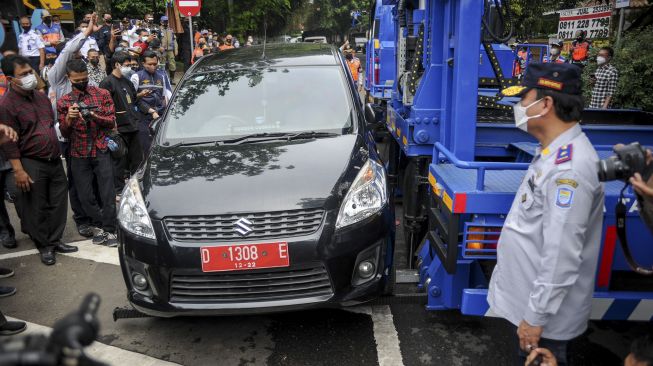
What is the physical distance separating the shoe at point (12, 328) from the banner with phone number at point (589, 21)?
13358 millimetres

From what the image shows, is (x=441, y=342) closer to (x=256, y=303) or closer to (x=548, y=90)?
(x=256, y=303)

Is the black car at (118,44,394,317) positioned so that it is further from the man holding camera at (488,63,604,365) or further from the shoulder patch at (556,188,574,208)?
the shoulder patch at (556,188,574,208)

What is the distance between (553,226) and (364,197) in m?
1.46

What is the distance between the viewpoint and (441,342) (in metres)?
3.32

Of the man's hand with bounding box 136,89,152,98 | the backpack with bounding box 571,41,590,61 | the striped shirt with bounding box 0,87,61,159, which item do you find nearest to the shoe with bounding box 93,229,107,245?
the striped shirt with bounding box 0,87,61,159

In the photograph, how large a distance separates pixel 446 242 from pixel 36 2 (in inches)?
687

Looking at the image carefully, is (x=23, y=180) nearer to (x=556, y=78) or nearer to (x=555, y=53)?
(x=556, y=78)

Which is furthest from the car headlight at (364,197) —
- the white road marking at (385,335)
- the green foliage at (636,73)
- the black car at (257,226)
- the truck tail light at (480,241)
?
the green foliage at (636,73)

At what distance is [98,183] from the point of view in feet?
17.4

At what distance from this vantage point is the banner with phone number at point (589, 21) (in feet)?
41.1

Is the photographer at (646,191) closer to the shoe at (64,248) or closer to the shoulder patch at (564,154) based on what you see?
the shoulder patch at (564,154)

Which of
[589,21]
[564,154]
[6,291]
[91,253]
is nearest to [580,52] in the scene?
[589,21]

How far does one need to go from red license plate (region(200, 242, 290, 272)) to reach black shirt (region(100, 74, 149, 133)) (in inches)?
153

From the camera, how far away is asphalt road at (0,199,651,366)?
3.18m
